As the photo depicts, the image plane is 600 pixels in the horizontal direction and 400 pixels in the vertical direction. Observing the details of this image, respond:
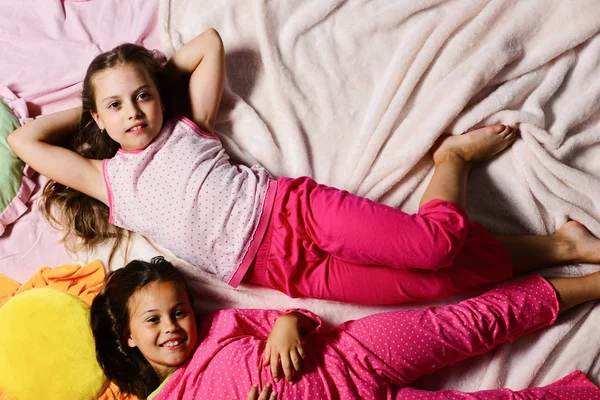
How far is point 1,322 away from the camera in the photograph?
1408 mm

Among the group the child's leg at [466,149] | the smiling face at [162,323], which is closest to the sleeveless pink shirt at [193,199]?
the smiling face at [162,323]

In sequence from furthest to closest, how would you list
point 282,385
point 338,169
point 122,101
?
point 338,169 < point 122,101 < point 282,385

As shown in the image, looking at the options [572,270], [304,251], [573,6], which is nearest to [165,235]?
[304,251]

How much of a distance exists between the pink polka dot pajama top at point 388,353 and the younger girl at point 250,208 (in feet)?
0.20

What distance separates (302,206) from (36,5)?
0.87 metres

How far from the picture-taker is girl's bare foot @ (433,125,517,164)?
1.43m

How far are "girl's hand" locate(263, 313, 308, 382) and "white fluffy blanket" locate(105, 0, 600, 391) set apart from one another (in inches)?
4.9

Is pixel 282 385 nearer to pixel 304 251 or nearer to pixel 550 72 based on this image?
pixel 304 251

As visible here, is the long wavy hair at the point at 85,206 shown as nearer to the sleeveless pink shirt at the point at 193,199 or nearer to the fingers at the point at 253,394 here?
the sleeveless pink shirt at the point at 193,199

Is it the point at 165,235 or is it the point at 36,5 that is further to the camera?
the point at 36,5

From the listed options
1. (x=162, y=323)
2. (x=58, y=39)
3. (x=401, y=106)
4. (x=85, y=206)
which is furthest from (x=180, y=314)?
(x=58, y=39)

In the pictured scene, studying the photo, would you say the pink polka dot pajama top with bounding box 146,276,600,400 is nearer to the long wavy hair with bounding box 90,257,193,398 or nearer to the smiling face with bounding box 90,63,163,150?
the long wavy hair with bounding box 90,257,193,398

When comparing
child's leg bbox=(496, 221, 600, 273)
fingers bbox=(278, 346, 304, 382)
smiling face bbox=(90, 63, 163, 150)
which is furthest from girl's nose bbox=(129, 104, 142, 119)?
child's leg bbox=(496, 221, 600, 273)

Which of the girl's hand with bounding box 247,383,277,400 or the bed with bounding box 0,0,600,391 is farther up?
the bed with bounding box 0,0,600,391
